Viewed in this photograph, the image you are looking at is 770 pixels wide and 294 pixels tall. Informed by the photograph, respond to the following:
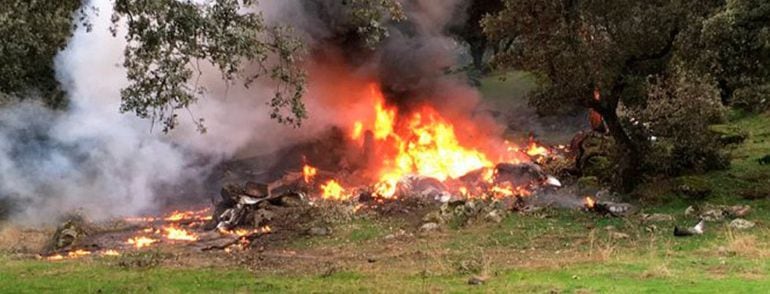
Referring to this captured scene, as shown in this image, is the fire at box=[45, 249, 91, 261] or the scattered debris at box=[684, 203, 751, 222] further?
the scattered debris at box=[684, 203, 751, 222]

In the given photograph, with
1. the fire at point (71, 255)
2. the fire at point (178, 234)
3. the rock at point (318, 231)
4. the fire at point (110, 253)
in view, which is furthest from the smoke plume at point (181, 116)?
the rock at point (318, 231)

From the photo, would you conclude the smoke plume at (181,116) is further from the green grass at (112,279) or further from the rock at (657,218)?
the rock at (657,218)

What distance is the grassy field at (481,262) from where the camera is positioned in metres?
13.6

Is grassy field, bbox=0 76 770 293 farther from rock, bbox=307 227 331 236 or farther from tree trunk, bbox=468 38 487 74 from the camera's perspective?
tree trunk, bbox=468 38 487 74

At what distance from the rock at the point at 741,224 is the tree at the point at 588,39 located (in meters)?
5.62

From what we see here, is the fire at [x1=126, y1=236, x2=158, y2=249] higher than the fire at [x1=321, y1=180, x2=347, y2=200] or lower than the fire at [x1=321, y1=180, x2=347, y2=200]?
lower

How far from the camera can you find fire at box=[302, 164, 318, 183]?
31297 mm

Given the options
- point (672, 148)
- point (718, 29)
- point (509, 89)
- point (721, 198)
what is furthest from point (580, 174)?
point (509, 89)

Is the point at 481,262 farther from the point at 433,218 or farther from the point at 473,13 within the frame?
the point at 473,13

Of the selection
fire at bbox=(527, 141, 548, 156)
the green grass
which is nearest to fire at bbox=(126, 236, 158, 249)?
the green grass

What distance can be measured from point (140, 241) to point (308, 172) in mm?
9980

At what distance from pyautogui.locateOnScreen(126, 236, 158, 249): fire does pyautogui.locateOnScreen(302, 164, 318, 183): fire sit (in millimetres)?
8971

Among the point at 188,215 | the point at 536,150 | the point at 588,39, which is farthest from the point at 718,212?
the point at 188,215

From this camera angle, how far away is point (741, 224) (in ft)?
65.2
